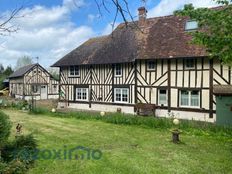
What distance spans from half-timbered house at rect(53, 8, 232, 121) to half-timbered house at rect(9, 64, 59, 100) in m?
14.9

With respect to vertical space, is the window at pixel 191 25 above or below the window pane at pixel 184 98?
above

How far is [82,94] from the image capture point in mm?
24984

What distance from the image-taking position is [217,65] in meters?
17.2

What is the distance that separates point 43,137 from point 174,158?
6.10m

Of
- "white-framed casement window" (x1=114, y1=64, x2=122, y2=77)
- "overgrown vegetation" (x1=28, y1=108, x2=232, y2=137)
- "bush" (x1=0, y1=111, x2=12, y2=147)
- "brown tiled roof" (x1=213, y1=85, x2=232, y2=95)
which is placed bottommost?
"overgrown vegetation" (x1=28, y1=108, x2=232, y2=137)

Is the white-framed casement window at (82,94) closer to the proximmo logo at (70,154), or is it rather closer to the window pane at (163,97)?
the window pane at (163,97)

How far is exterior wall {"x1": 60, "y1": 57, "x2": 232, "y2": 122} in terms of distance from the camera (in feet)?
57.3

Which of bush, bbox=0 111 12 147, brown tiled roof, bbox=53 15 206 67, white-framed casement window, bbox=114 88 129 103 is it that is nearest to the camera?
bush, bbox=0 111 12 147

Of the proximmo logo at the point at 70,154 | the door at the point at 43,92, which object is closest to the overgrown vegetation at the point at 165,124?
the proximmo logo at the point at 70,154

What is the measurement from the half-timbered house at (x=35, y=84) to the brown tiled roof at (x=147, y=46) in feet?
49.6

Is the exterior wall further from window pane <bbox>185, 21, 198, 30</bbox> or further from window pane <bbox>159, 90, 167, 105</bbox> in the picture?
window pane <bbox>185, 21, 198, 30</bbox>

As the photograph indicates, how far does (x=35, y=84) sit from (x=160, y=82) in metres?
25.9

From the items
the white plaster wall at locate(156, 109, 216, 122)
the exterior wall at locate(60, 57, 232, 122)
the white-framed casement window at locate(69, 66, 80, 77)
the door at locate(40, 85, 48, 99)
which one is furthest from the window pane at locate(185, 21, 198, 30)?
the door at locate(40, 85, 48, 99)

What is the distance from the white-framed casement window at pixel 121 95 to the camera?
2170 cm
